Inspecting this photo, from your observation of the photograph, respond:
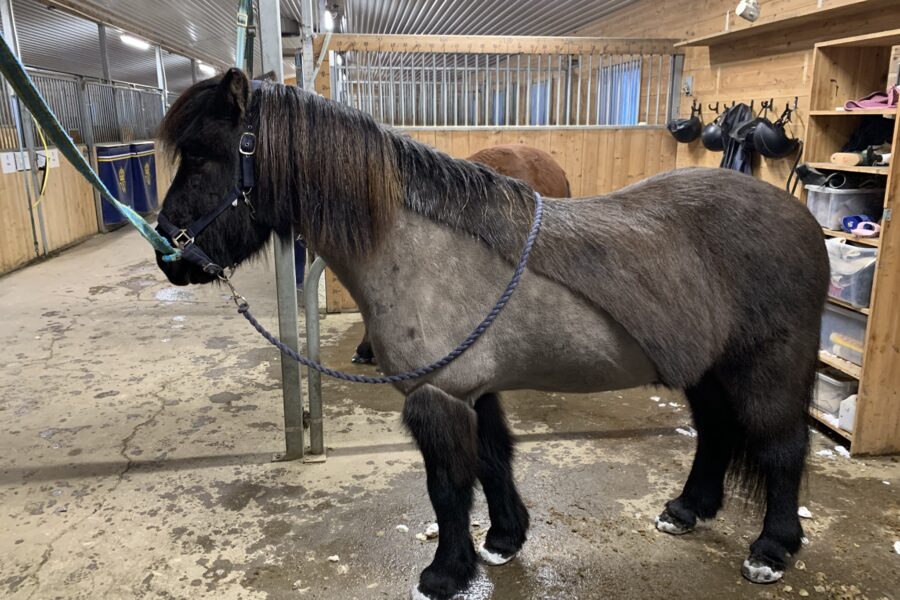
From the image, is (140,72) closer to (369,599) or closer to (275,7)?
(275,7)

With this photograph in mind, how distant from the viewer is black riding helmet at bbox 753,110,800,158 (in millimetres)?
3842

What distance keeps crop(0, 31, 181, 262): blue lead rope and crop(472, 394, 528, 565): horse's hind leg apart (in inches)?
41.5

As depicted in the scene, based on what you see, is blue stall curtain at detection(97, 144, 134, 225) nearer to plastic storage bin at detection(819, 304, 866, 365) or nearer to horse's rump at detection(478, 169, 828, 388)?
horse's rump at detection(478, 169, 828, 388)

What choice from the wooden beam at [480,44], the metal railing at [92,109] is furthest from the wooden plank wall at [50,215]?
the wooden beam at [480,44]

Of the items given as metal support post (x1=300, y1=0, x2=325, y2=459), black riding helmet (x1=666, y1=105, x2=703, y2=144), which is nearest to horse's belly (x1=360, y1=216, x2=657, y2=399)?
metal support post (x1=300, y1=0, x2=325, y2=459)

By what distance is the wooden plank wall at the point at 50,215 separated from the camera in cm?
625

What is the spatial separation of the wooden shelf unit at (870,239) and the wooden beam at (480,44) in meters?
2.29

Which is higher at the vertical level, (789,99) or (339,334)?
(789,99)

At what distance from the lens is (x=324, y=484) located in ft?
8.21

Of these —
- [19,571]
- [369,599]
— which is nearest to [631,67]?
[369,599]

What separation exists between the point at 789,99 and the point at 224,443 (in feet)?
13.7

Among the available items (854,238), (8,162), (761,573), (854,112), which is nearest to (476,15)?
(8,162)

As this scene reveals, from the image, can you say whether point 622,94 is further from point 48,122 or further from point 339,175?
point 48,122

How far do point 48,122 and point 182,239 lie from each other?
0.38 metres
